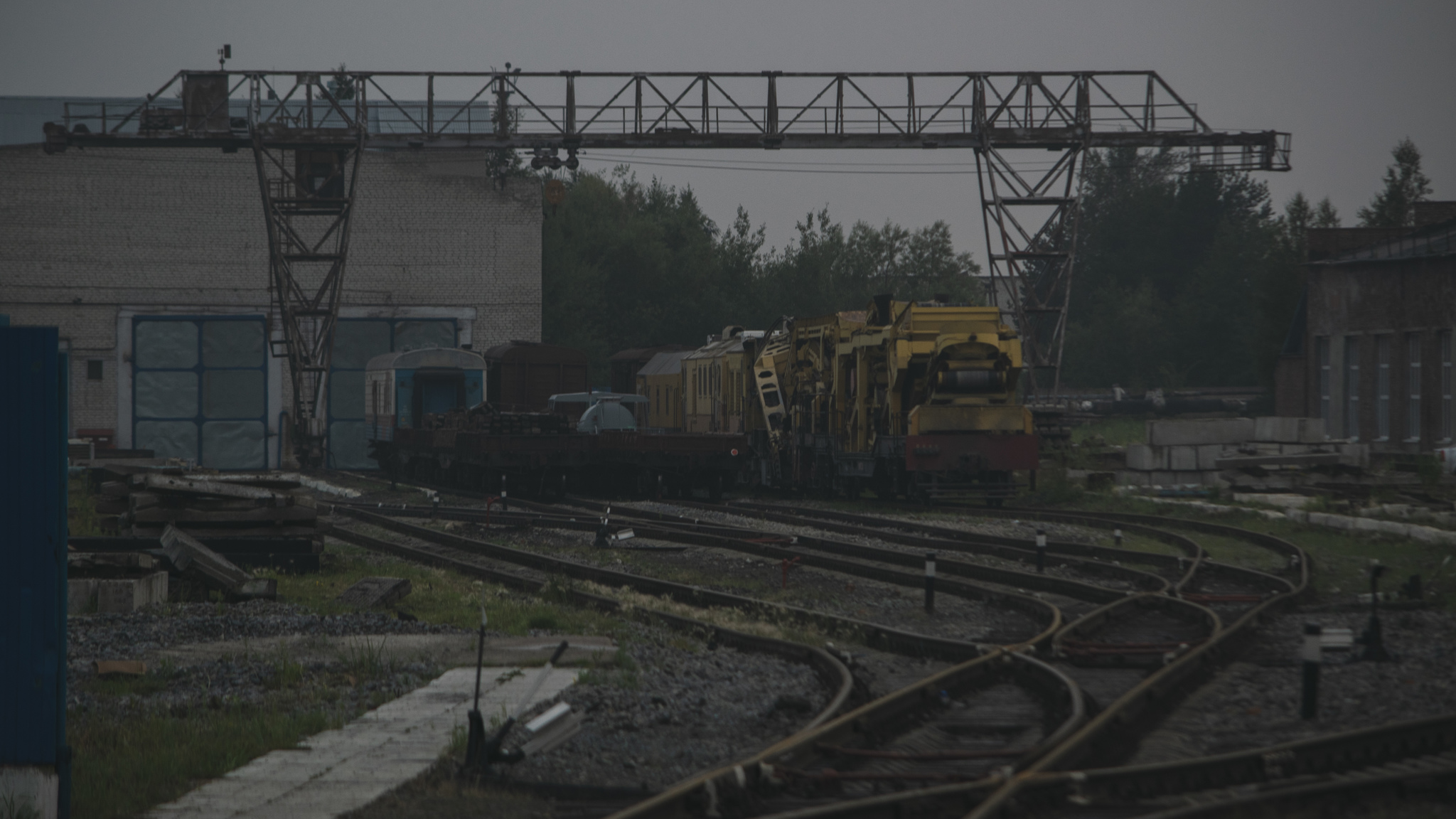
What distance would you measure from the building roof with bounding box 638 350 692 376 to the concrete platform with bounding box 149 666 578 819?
2882 centimetres

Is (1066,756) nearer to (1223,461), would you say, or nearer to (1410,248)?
(1223,461)

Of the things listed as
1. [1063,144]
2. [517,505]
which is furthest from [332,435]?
[1063,144]

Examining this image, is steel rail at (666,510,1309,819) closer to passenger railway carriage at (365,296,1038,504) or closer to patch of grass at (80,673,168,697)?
patch of grass at (80,673,168,697)

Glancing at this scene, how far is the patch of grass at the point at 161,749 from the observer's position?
258 inches

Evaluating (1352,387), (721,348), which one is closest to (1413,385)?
(1352,387)

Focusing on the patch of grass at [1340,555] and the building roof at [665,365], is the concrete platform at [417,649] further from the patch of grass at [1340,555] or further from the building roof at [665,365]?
the building roof at [665,365]

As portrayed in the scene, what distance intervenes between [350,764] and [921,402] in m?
18.2

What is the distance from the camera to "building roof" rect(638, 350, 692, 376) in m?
38.3

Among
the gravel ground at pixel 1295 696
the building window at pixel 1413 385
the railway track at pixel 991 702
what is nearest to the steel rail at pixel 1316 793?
the railway track at pixel 991 702

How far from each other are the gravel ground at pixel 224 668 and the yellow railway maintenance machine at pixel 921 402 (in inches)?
520

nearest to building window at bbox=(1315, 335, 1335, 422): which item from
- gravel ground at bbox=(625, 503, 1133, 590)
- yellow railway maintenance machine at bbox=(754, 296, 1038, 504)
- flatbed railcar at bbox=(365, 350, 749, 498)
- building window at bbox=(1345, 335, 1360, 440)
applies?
building window at bbox=(1345, 335, 1360, 440)

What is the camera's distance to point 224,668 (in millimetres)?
9695

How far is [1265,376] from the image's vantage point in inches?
2458

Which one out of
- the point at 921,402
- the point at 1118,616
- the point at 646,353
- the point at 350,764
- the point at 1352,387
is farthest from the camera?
the point at 646,353
